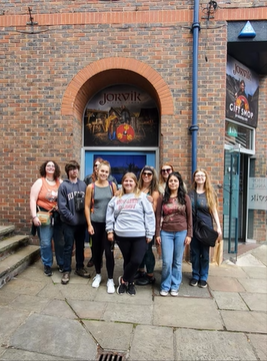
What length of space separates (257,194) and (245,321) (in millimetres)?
4058

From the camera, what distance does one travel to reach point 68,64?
4.84 metres

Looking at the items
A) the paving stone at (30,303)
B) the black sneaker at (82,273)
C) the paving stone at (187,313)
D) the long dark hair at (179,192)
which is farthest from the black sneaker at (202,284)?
the paving stone at (30,303)

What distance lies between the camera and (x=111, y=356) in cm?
228

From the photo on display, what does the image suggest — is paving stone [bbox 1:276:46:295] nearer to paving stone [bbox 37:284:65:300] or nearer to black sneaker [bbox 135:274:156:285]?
paving stone [bbox 37:284:65:300]

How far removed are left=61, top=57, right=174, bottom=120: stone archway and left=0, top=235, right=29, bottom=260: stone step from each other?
2.57 metres

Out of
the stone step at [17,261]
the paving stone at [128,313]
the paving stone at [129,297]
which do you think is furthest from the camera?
the stone step at [17,261]

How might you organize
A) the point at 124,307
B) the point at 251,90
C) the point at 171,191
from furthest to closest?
the point at 251,90, the point at 171,191, the point at 124,307

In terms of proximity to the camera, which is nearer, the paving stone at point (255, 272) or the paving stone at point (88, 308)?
the paving stone at point (88, 308)

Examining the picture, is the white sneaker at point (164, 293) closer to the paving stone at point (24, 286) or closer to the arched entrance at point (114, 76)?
the paving stone at point (24, 286)

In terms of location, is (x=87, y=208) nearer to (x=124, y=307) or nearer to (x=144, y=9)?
(x=124, y=307)

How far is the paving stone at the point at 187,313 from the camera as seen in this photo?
9.04ft

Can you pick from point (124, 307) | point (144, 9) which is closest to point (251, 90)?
point (144, 9)

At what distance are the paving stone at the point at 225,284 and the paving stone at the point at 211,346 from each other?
1.08 metres

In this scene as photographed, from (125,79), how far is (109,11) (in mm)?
1260
